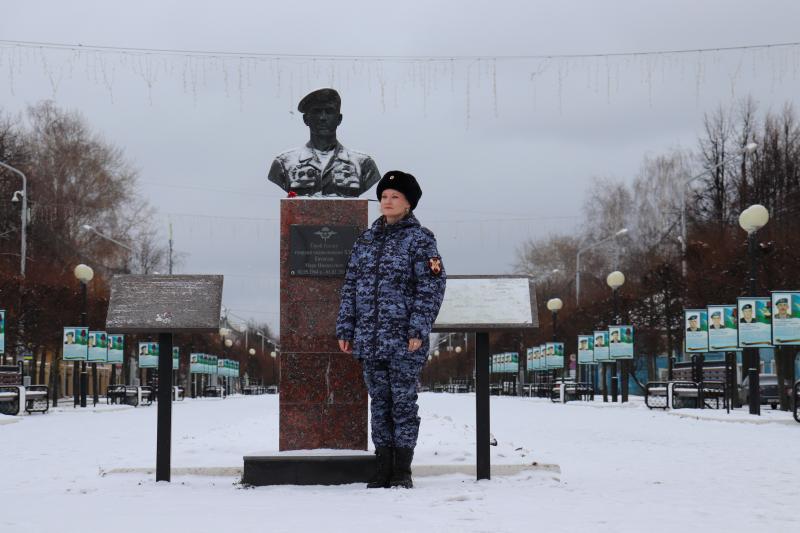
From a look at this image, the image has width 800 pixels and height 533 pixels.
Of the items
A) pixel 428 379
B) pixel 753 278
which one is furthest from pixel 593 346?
pixel 428 379

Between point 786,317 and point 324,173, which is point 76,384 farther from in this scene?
point 324,173

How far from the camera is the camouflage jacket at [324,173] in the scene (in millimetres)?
9039

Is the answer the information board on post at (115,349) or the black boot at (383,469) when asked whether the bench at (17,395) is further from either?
the black boot at (383,469)

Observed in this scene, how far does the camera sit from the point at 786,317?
18.9 m

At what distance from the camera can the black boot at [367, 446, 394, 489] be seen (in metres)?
7.54

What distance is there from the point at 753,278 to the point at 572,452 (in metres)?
10.3

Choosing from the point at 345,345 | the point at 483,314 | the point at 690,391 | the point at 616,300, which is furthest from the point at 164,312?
the point at 616,300

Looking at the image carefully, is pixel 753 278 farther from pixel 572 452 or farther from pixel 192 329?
pixel 192 329

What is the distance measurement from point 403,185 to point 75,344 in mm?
22114

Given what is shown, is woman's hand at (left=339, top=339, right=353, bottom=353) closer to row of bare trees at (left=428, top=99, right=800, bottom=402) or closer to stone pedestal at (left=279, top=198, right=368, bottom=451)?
stone pedestal at (left=279, top=198, right=368, bottom=451)

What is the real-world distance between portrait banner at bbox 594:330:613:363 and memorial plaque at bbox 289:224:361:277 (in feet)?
81.5

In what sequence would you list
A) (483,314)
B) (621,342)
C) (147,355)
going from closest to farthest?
1. (483,314)
2. (621,342)
3. (147,355)

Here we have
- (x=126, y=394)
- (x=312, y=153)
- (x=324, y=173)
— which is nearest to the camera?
(x=324, y=173)

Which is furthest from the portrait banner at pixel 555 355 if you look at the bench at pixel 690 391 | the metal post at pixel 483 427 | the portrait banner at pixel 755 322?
the metal post at pixel 483 427
